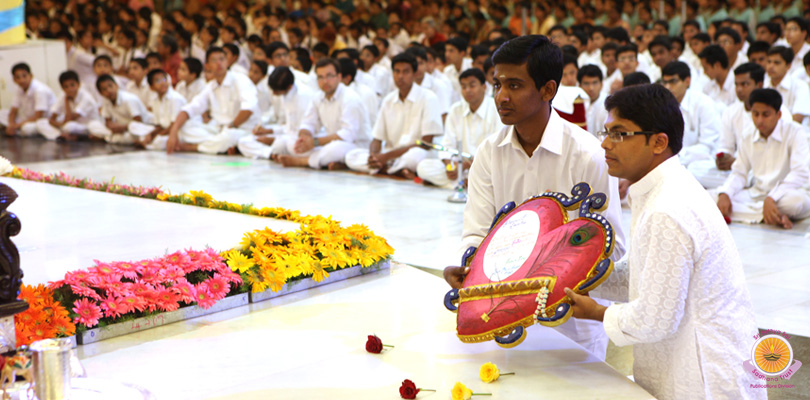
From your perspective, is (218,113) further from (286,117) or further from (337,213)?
(337,213)

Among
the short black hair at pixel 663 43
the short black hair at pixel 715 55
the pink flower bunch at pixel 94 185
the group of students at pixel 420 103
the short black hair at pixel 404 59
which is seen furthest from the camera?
the short black hair at pixel 663 43

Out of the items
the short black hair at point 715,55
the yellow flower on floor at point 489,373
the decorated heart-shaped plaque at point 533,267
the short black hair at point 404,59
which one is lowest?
the yellow flower on floor at point 489,373

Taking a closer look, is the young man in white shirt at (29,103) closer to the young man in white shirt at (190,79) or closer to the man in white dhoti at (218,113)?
the young man in white shirt at (190,79)

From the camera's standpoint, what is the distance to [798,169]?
18.5 ft

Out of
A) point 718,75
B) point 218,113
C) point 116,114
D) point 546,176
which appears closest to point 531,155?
point 546,176

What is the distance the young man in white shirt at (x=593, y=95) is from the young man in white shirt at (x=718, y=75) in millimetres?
1208

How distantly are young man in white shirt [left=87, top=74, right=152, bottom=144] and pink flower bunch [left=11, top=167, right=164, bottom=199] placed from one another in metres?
3.96

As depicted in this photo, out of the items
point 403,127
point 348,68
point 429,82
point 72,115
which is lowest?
point 72,115

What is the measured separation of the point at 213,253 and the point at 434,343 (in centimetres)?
99

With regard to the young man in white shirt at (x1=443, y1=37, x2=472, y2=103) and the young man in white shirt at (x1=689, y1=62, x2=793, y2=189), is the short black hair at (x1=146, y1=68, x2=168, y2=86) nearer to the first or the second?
the young man in white shirt at (x1=443, y1=37, x2=472, y2=103)

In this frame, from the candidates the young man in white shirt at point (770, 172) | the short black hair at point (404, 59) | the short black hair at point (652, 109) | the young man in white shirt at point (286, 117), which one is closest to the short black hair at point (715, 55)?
the young man in white shirt at point (770, 172)

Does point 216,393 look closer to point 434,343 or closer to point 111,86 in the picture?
point 434,343

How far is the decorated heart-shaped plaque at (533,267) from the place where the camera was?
7.50 ft

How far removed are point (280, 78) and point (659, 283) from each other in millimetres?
6616
